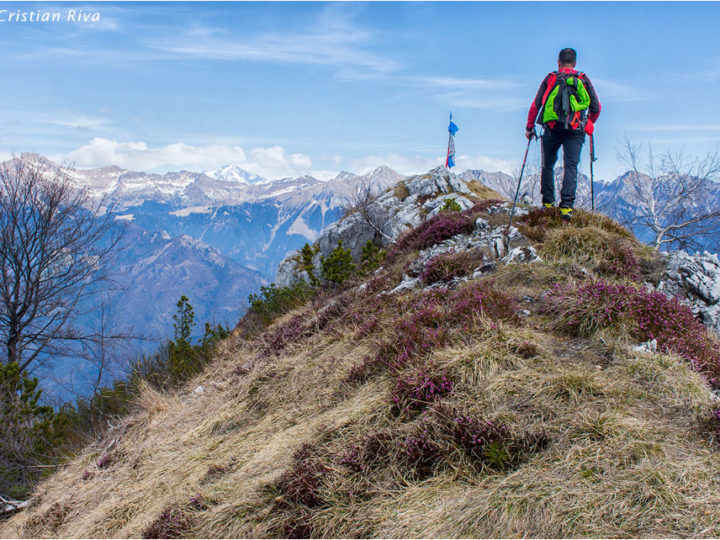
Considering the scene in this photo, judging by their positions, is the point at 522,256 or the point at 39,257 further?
the point at 39,257

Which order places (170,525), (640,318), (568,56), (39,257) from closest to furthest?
(170,525)
(640,318)
(568,56)
(39,257)

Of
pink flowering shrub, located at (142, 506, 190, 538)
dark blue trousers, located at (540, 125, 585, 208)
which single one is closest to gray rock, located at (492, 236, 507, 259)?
dark blue trousers, located at (540, 125, 585, 208)

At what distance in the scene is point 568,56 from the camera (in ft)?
27.6

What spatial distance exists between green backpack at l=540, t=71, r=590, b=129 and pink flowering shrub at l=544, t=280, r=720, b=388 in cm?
421

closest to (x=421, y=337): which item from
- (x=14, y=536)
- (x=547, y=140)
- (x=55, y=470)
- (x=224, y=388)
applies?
(x=224, y=388)

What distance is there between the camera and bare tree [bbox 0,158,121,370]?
16828 mm

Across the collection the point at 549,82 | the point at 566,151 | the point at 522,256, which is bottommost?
the point at 522,256

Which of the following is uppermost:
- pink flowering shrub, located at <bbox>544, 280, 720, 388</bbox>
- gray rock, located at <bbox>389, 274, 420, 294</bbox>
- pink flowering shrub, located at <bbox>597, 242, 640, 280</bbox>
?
pink flowering shrub, located at <bbox>597, 242, 640, 280</bbox>

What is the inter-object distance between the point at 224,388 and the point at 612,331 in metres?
6.70

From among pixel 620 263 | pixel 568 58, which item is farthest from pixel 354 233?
pixel 620 263

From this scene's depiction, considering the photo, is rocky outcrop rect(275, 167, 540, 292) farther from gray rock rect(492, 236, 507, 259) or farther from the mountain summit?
the mountain summit

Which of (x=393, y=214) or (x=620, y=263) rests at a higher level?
(x=393, y=214)

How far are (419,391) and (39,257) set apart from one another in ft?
66.0

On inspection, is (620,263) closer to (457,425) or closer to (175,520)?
(457,425)
